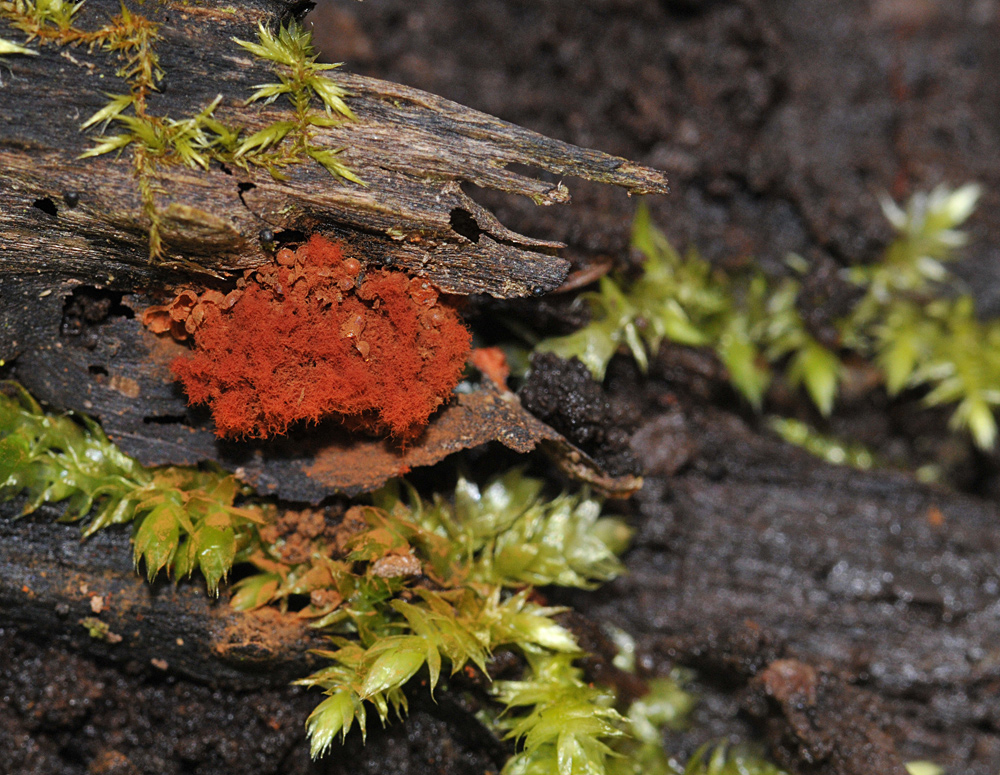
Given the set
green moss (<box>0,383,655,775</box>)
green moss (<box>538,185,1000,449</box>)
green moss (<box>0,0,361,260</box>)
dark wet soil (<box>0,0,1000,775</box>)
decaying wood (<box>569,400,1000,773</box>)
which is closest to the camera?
green moss (<box>0,0,361,260</box>)

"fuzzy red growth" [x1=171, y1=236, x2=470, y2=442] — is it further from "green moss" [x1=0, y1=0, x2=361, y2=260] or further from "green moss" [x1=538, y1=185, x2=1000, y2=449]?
"green moss" [x1=538, y1=185, x2=1000, y2=449]

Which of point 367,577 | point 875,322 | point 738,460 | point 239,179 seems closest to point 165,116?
point 239,179

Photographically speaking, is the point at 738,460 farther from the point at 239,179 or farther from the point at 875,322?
the point at 239,179

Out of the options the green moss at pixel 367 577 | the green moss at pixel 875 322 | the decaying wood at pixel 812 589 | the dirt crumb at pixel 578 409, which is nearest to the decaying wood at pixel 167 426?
the green moss at pixel 367 577

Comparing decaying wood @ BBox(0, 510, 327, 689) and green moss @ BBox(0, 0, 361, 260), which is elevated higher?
green moss @ BBox(0, 0, 361, 260)

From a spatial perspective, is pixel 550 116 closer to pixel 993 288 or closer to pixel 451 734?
pixel 993 288

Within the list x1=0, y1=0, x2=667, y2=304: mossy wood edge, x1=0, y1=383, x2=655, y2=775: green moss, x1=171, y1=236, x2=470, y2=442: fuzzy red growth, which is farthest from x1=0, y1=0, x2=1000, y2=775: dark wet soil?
x1=171, y1=236, x2=470, y2=442: fuzzy red growth
